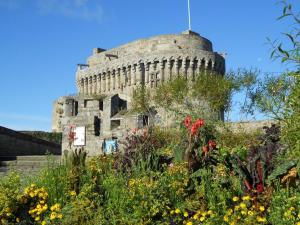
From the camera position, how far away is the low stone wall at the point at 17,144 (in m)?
20.2

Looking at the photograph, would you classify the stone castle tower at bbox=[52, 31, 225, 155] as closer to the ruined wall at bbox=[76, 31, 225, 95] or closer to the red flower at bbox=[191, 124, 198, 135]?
the ruined wall at bbox=[76, 31, 225, 95]

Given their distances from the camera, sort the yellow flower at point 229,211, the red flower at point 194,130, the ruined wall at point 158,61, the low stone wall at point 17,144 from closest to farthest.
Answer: the yellow flower at point 229,211, the red flower at point 194,130, the low stone wall at point 17,144, the ruined wall at point 158,61

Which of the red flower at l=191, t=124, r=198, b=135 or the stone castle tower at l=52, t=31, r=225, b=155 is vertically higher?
the stone castle tower at l=52, t=31, r=225, b=155

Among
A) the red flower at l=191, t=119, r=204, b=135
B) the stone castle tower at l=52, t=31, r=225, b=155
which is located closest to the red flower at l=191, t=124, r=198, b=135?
the red flower at l=191, t=119, r=204, b=135

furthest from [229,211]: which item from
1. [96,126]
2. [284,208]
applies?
[96,126]

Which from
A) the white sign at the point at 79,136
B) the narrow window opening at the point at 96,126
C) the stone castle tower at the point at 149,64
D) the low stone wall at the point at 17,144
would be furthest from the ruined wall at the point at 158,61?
the low stone wall at the point at 17,144

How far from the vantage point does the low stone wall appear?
66.4 ft

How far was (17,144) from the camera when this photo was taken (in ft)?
69.3

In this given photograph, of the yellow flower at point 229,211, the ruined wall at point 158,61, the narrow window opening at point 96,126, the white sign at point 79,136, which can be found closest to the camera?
the yellow flower at point 229,211

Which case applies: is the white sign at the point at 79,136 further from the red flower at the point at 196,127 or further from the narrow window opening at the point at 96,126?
the red flower at the point at 196,127

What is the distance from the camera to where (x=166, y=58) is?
46562 millimetres

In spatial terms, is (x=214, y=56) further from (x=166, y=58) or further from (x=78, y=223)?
(x=78, y=223)

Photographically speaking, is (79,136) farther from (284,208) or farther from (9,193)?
(284,208)

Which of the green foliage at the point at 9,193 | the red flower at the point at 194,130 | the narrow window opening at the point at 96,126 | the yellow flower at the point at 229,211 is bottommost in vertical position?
the yellow flower at the point at 229,211
